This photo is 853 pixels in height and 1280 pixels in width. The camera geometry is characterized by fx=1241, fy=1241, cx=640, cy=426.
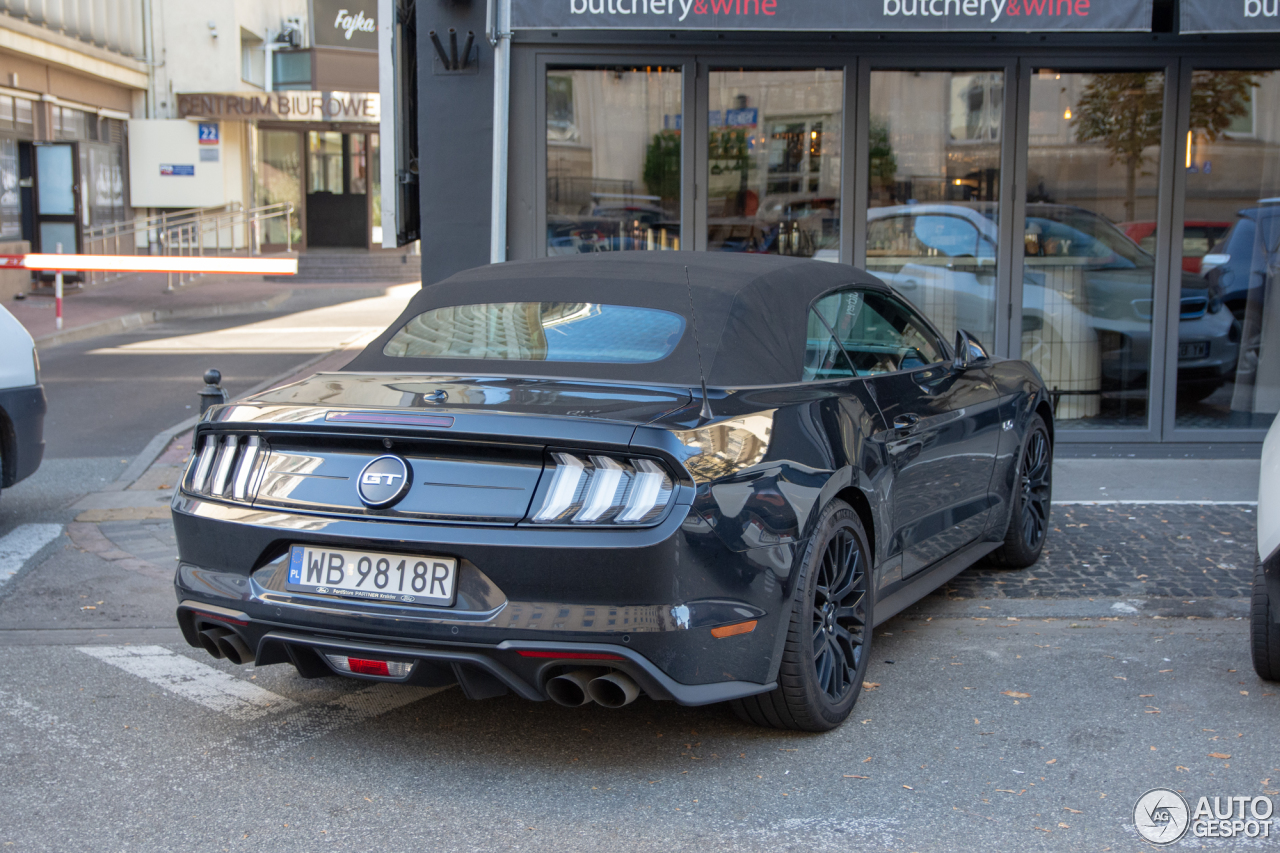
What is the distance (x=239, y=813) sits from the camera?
3320mm

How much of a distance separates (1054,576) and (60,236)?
2129 centimetres

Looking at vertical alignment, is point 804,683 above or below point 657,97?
below

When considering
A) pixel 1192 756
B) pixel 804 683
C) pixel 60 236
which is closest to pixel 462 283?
pixel 804 683

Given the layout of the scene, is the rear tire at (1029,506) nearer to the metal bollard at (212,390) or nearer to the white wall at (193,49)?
the metal bollard at (212,390)

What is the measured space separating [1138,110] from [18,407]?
7.24 metres

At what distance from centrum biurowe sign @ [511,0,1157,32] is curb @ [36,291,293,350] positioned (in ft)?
35.1

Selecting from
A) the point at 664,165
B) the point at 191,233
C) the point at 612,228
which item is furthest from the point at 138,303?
the point at 664,165

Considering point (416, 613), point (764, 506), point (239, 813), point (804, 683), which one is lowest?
point (239, 813)

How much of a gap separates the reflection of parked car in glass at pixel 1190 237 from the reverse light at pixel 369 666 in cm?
688

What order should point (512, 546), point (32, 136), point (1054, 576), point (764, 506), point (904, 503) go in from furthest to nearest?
point (32, 136) < point (1054, 576) < point (904, 503) < point (764, 506) < point (512, 546)

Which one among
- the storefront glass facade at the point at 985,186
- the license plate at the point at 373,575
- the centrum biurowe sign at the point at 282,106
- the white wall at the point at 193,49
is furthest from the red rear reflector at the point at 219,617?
the white wall at the point at 193,49

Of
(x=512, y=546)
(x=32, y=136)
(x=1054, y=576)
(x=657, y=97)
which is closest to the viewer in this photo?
(x=512, y=546)

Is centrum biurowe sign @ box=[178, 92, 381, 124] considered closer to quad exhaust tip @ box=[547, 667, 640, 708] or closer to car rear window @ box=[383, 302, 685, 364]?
car rear window @ box=[383, 302, 685, 364]

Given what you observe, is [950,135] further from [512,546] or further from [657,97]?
[512,546]
